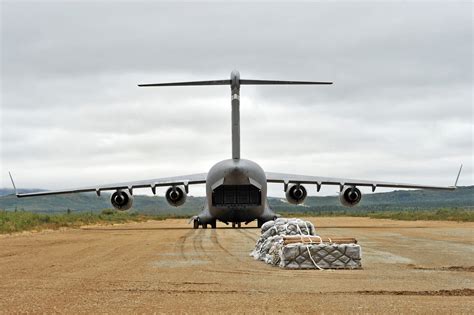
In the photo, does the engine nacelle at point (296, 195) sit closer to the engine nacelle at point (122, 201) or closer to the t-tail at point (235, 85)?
the t-tail at point (235, 85)

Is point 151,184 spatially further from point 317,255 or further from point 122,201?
Result: point 317,255

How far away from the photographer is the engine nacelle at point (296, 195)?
42.4 meters

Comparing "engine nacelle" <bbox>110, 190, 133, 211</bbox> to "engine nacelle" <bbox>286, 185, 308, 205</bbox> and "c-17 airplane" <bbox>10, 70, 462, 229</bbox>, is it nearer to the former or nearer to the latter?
"c-17 airplane" <bbox>10, 70, 462, 229</bbox>

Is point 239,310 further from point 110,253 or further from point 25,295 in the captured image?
point 110,253

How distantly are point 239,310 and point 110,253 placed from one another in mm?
11284

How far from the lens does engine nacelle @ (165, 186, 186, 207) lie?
138 feet

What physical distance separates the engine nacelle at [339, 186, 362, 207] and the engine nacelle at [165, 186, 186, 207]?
9474 millimetres

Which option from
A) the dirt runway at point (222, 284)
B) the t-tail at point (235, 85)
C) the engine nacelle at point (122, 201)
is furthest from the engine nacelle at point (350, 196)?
the dirt runway at point (222, 284)

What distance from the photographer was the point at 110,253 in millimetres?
19391

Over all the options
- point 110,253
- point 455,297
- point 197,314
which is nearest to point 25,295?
point 197,314

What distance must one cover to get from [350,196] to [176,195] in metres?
10.4

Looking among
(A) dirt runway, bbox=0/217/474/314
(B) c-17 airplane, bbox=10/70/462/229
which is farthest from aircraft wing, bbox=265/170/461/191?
(A) dirt runway, bbox=0/217/474/314

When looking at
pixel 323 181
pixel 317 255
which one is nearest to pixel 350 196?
pixel 323 181

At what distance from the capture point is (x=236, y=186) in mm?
38062
